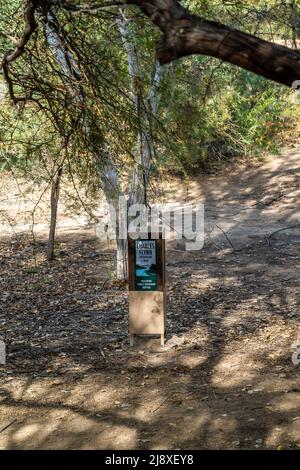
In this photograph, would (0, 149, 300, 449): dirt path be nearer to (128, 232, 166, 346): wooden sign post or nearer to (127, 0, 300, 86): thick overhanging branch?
(128, 232, 166, 346): wooden sign post

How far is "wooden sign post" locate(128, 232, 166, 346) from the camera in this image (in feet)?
26.2

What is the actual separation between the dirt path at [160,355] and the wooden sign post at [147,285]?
28 cm

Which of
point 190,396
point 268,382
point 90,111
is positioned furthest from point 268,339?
point 90,111

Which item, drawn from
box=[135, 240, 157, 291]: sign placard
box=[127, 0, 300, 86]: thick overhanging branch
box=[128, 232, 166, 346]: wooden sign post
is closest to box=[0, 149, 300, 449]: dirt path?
box=[128, 232, 166, 346]: wooden sign post

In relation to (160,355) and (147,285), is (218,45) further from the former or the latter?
(160,355)

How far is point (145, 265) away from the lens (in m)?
8.06

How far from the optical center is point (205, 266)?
46.4ft

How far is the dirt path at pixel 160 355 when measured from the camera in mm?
5754

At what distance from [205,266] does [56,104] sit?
8036mm

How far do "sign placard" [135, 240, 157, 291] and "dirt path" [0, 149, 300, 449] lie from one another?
0.85 metres

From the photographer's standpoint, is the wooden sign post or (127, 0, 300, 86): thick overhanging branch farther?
the wooden sign post

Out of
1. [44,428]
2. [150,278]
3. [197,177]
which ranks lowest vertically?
[44,428]

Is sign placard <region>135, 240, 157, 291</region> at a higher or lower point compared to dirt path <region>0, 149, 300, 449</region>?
higher

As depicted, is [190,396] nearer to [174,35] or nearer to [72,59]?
[72,59]
